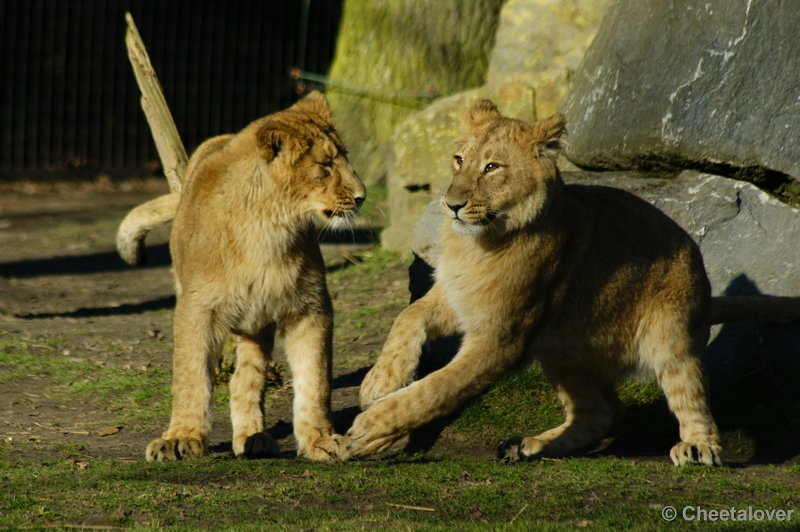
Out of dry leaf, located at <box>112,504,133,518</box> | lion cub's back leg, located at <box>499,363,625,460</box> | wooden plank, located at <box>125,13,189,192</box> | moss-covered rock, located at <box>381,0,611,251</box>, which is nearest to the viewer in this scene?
dry leaf, located at <box>112,504,133,518</box>

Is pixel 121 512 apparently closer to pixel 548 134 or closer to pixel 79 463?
pixel 79 463

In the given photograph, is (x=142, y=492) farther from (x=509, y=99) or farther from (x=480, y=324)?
(x=509, y=99)

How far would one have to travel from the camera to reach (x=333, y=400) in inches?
236

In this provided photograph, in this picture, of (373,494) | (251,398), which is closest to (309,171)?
(251,398)

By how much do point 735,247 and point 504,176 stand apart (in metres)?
2.37

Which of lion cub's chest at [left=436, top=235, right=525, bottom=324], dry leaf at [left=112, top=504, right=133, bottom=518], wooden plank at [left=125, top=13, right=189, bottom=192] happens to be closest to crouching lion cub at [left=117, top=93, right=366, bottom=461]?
lion cub's chest at [left=436, top=235, right=525, bottom=324]

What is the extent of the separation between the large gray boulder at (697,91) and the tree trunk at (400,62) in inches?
213

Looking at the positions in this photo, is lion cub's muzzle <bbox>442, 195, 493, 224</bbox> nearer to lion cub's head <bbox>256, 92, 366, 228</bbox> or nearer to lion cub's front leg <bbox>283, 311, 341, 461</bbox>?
lion cub's head <bbox>256, 92, 366, 228</bbox>

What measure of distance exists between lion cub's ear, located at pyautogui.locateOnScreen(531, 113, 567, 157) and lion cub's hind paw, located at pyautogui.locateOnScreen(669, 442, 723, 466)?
166 cm

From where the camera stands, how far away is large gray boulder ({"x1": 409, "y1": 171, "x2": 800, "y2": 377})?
19.6 ft

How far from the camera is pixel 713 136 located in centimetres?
642

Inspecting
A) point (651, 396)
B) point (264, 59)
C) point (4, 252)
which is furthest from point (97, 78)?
point (651, 396)

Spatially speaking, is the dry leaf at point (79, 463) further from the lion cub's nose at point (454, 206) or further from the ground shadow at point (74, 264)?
the ground shadow at point (74, 264)

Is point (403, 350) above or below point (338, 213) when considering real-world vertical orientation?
below
